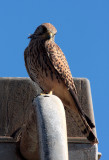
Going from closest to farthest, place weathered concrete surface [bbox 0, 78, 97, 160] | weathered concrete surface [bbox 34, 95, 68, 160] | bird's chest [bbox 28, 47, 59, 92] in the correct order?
weathered concrete surface [bbox 34, 95, 68, 160] < bird's chest [bbox 28, 47, 59, 92] < weathered concrete surface [bbox 0, 78, 97, 160]

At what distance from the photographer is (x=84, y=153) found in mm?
6984

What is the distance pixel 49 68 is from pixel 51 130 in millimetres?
2585

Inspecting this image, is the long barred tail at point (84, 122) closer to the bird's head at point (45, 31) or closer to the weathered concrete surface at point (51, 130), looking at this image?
the bird's head at point (45, 31)

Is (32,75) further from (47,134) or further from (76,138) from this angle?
(47,134)

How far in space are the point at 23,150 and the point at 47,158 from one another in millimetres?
2338

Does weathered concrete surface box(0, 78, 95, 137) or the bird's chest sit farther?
weathered concrete surface box(0, 78, 95, 137)

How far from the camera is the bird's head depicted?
7.04m

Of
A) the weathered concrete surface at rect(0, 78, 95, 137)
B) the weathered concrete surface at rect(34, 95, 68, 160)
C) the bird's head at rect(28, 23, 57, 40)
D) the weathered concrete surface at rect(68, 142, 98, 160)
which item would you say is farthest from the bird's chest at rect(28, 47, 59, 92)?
the weathered concrete surface at rect(34, 95, 68, 160)

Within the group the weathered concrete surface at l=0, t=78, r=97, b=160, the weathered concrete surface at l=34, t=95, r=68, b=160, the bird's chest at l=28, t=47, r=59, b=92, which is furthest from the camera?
the weathered concrete surface at l=0, t=78, r=97, b=160

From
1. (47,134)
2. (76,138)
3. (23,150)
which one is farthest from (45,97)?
(76,138)

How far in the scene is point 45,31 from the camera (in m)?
7.11

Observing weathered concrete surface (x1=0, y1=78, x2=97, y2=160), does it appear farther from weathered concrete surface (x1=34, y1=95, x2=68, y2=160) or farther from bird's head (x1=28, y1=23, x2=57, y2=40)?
weathered concrete surface (x1=34, y1=95, x2=68, y2=160)

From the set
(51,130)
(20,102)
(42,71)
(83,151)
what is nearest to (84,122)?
(83,151)

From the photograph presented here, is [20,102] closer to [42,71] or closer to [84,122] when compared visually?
[42,71]
